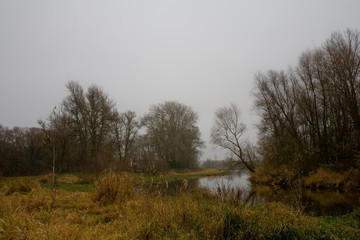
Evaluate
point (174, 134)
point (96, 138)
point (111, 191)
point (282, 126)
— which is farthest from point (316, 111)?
point (174, 134)

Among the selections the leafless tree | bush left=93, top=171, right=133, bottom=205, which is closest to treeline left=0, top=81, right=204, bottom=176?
the leafless tree

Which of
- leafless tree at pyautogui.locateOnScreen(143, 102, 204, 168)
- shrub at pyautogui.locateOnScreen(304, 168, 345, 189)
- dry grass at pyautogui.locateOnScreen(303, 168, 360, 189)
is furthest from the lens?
leafless tree at pyautogui.locateOnScreen(143, 102, 204, 168)

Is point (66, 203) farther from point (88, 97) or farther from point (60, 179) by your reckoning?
point (88, 97)

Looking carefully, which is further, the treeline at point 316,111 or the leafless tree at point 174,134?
the leafless tree at point 174,134

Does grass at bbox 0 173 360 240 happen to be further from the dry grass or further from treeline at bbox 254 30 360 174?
treeline at bbox 254 30 360 174

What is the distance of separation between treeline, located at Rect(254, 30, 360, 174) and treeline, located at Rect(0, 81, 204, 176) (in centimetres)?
1129

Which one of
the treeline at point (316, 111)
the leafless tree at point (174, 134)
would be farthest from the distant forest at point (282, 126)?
the leafless tree at point (174, 134)

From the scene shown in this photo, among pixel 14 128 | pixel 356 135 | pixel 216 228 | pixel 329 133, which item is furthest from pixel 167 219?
pixel 14 128

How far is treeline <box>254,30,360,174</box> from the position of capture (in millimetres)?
13305

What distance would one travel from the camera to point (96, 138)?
86.1 feet

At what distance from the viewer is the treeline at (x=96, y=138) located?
2605cm

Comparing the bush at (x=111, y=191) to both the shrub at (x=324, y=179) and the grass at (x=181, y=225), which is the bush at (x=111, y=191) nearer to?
the grass at (x=181, y=225)

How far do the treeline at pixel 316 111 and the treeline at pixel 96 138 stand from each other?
37.0 feet

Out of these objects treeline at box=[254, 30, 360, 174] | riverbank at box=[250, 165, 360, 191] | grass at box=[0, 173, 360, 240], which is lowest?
riverbank at box=[250, 165, 360, 191]
